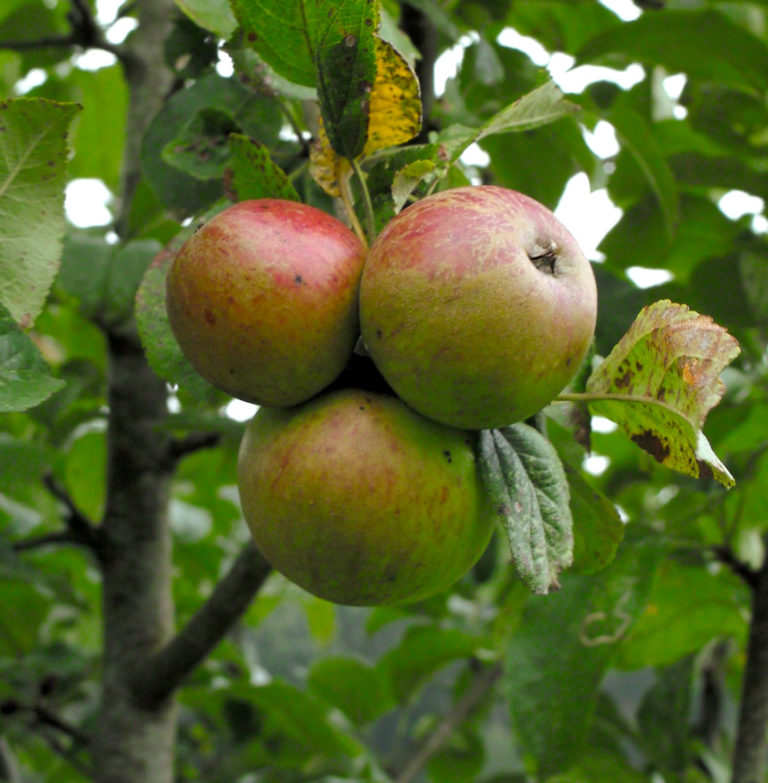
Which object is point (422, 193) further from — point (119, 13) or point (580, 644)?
point (119, 13)

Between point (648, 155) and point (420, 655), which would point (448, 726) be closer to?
point (420, 655)

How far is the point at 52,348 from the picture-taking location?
173cm

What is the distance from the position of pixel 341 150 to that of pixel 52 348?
1.28m

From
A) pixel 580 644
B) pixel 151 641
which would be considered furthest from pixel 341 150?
pixel 151 641

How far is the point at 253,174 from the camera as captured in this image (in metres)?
0.64

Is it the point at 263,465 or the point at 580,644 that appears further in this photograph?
the point at 580,644

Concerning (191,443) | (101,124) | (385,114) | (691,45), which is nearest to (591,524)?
(385,114)

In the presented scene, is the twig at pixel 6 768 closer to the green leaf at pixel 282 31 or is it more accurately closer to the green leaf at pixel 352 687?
the green leaf at pixel 352 687

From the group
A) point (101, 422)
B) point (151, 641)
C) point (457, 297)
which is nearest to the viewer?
point (457, 297)

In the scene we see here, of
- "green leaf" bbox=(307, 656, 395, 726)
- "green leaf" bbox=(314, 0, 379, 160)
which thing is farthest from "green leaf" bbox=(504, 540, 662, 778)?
"green leaf" bbox=(307, 656, 395, 726)

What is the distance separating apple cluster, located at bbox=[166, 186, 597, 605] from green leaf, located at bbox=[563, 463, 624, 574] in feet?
0.35

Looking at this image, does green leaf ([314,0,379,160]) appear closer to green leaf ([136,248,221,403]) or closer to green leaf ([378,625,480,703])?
green leaf ([136,248,221,403])

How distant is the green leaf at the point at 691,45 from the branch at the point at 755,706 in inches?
26.8

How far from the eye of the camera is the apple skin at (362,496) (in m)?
0.52
